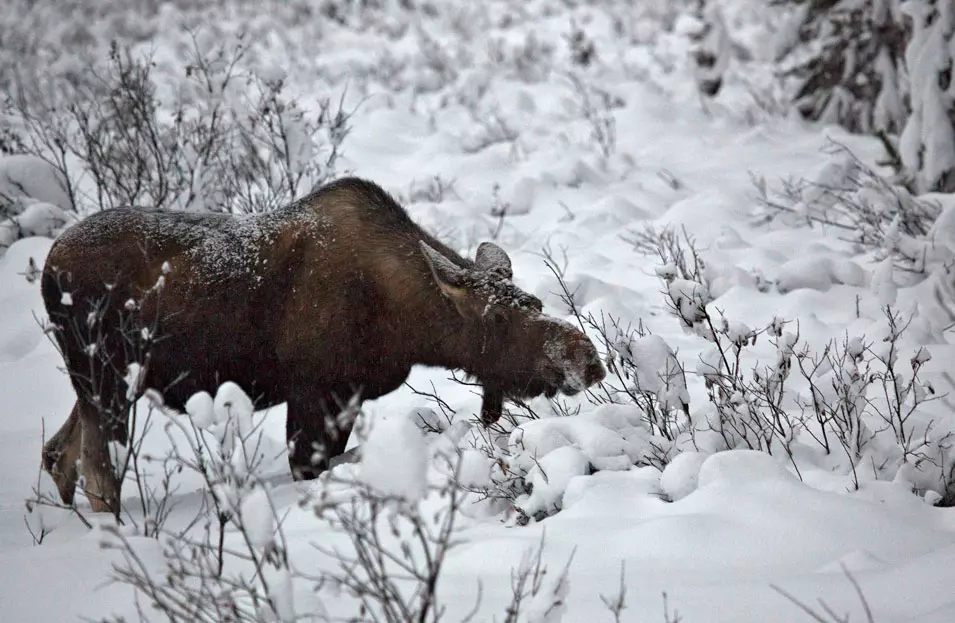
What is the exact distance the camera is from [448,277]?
4184 millimetres

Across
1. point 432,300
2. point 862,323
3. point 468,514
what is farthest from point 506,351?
point 862,323

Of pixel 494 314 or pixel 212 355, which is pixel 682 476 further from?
pixel 212 355

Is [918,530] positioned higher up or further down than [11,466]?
further down

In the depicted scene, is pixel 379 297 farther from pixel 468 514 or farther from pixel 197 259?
pixel 468 514

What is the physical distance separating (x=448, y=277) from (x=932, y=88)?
5.08 metres

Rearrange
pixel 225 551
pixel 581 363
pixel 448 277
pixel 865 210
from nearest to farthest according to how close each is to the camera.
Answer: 1. pixel 225 551
2. pixel 581 363
3. pixel 448 277
4. pixel 865 210

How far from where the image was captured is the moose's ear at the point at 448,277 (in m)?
4.16

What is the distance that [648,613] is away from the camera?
7.92 feet

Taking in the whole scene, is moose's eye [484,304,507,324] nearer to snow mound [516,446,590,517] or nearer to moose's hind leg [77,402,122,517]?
snow mound [516,446,590,517]

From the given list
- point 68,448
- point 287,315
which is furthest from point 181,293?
point 68,448

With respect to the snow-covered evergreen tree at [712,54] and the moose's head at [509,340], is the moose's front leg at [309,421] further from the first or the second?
the snow-covered evergreen tree at [712,54]

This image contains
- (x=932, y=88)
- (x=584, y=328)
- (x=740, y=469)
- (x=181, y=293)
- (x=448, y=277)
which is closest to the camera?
(x=740, y=469)

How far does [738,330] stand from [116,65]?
6.78 metres

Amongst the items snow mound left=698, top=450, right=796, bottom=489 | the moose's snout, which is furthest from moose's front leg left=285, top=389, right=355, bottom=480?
snow mound left=698, top=450, right=796, bottom=489
